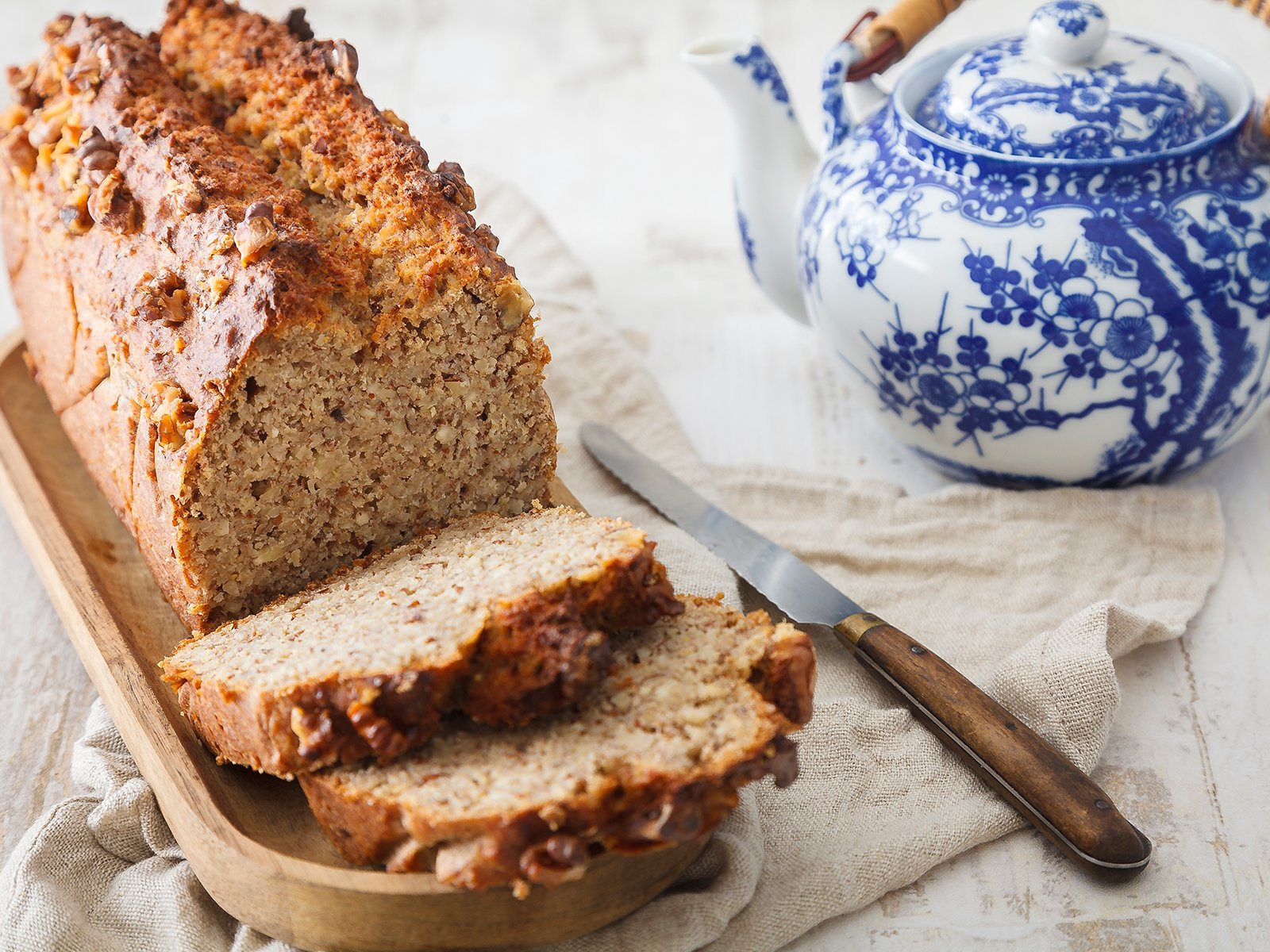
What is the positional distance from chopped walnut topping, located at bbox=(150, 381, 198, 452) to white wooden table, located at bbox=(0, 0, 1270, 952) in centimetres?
69

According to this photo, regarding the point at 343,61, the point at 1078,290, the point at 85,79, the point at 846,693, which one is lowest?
the point at 846,693

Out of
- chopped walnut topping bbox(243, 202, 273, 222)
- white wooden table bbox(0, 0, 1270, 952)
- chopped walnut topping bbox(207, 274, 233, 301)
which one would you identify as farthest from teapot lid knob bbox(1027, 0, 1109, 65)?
chopped walnut topping bbox(207, 274, 233, 301)

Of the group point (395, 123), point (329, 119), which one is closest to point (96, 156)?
point (329, 119)

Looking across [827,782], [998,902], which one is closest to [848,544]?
[827,782]

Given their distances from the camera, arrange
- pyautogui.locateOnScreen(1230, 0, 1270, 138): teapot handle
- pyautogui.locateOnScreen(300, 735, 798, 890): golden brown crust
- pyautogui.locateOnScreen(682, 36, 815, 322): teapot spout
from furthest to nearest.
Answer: pyautogui.locateOnScreen(682, 36, 815, 322): teapot spout
pyautogui.locateOnScreen(1230, 0, 1270, 138): teapot handle
pyautogui.locateOnScreen(300, 735, 798, 890): golden brown crust

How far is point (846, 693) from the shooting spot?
251 cm

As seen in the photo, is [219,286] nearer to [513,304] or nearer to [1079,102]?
[513,304]

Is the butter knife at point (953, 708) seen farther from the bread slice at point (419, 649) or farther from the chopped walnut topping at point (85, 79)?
the chopped walnut topping at point (85, 79)

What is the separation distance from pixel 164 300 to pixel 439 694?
0.91 meters

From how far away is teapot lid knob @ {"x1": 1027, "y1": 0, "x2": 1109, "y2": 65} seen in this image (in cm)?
271

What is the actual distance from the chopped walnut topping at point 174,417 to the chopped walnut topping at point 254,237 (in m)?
0.25

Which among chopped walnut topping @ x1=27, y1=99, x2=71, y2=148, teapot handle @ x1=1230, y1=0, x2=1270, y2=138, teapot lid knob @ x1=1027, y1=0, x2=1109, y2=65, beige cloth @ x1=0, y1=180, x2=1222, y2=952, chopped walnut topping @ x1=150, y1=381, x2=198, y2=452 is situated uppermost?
chopped walnut topping @ x1=27, y1=99, x2=71, y2=148

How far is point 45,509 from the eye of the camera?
108 inches

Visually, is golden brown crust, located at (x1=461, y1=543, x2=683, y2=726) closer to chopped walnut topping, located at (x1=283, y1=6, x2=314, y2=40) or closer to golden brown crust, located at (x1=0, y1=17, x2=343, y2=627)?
golden brown crust, located at (x1=0, y1=17, x2=343, y2=627)
